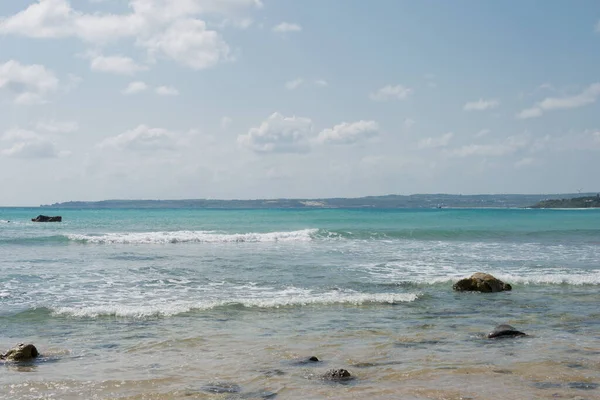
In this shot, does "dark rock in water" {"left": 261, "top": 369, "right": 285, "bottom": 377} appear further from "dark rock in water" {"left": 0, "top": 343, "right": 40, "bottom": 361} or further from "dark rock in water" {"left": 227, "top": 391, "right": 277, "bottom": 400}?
"dark rock in water" {"left": 0, "top": 343, "right": 40, "bottom": 361}

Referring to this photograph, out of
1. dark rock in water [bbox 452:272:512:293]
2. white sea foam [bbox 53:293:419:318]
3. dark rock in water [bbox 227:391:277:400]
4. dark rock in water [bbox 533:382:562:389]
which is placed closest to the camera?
dark rock in water [bbox 227:391:277:400]

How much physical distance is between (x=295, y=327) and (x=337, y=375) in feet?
13.8

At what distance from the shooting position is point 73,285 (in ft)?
64.8

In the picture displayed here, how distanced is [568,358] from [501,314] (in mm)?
4604

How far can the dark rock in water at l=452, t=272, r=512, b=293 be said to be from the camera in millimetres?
18312

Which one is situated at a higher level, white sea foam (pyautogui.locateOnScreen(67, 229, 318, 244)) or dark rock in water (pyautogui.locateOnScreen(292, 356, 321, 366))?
dark rock in water (pyautogui.locateOnScreen(292, 356, 321, 366))

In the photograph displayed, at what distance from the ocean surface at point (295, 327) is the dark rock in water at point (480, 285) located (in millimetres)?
460

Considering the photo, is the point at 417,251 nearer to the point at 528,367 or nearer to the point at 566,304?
the point at 566,304

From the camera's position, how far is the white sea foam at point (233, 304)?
14719 millimetres

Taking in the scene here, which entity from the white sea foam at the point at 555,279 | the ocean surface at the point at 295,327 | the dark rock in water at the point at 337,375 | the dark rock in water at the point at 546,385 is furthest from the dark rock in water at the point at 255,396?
the white sea foam at the point at 555,279

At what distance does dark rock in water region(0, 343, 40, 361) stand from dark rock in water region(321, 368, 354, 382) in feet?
18.4

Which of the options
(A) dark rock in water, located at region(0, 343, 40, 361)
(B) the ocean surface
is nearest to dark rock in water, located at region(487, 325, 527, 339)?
(B) the ocean surface

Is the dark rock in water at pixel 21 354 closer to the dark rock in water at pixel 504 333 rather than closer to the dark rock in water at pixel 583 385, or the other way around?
the dark rock in water at pixel 504 333

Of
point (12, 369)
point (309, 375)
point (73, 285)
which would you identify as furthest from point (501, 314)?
point (73, 285)
